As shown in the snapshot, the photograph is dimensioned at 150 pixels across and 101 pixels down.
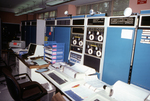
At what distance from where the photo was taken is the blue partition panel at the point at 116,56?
5.63 ft

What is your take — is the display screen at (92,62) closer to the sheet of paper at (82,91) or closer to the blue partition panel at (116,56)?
the blue partition panel at (116,56)

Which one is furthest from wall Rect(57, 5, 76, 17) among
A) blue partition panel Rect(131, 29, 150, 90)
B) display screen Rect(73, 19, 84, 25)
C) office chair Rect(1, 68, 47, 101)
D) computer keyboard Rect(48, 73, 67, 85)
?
blue partition panel Rect(131, 29, 150, 90)

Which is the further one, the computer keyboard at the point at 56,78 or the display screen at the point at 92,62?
the display screen at the point at 92,62

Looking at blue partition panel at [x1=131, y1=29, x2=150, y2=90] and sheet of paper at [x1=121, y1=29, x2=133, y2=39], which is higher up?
sheet of paper at [x1=121, y1=29, x2=133, y2=39]

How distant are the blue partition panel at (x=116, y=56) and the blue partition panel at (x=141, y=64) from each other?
0.09 metres

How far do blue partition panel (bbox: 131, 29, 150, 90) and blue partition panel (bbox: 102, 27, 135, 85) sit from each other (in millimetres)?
92

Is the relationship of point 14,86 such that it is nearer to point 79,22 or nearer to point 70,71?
point 70,71

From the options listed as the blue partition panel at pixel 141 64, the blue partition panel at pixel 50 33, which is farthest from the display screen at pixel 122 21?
the blue partition panel at pixel 50 33

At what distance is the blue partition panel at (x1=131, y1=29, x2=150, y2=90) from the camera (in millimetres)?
1522

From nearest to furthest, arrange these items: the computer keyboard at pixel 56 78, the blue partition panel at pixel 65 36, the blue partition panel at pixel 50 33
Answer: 1. the computer keyboard at pixel 56 78
2. the blue partition panel at pixel 65 36
3. the blue partition panel at pixel 50 33

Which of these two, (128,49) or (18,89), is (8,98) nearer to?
(18,89)

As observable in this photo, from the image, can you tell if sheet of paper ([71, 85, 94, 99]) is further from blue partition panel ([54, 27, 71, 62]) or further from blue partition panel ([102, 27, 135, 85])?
blue partition panel ([54, 27, 71, 62])

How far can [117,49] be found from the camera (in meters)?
1.83

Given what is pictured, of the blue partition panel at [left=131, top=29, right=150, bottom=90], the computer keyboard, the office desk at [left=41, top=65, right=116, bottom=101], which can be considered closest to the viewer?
the office desk at [left=41, top=65, right=116, bottom=101]
